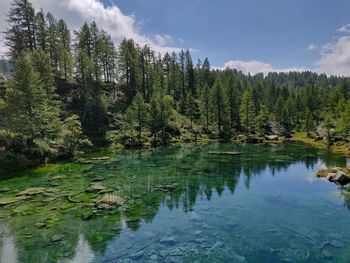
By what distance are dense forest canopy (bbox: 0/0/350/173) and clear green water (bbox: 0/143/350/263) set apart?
11.0 m

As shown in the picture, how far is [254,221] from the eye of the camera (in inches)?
827

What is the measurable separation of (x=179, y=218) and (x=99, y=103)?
55166 mm

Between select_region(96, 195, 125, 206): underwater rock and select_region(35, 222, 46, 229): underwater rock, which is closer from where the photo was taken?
select_region(35, 222, 46, 229): underwater rock

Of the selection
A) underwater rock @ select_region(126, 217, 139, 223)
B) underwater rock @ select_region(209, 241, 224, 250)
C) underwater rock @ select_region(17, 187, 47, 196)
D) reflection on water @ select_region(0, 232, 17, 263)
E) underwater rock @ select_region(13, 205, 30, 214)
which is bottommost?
underwater rock @ select_region(209, 241, 224, 250)

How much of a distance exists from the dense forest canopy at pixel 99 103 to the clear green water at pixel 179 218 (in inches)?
432

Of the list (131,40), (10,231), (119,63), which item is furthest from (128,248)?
(131,40)

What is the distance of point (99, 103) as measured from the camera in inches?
2813

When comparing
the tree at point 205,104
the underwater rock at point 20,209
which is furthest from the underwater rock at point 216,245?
the tree at point 205,104

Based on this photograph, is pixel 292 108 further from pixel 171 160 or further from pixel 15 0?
pixel 15 0

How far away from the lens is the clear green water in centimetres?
1619

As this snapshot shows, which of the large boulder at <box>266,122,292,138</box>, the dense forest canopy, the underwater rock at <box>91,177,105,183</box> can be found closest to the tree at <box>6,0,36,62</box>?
the dense forest canopy

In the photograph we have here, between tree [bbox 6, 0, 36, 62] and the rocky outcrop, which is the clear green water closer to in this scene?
the rocky outcrop

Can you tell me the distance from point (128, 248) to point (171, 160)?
102ft

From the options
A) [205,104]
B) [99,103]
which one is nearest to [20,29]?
[99,103]
